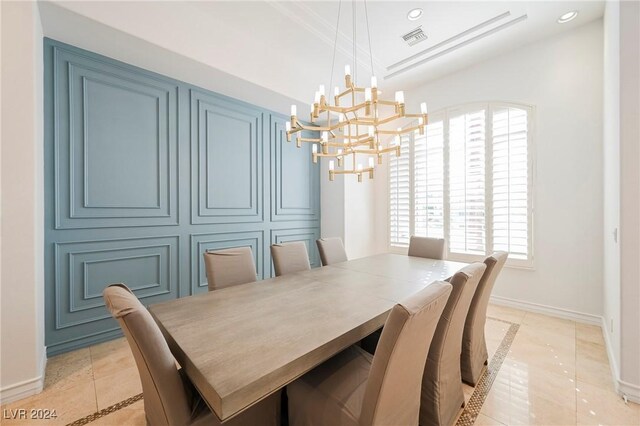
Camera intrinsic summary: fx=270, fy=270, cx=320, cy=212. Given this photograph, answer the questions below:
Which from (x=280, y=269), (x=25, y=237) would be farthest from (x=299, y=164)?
(x=25, y=237)

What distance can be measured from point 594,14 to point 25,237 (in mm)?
5382

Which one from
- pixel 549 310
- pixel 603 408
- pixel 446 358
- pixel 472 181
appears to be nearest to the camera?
pixel 446 358


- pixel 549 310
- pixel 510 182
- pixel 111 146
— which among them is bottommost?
pixel 549 310

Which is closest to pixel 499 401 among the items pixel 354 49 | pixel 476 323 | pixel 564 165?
pixel 476 323

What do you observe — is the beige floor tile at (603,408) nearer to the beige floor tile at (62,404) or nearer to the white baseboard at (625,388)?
the white baseboard at (625,388)

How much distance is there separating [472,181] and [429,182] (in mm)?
593

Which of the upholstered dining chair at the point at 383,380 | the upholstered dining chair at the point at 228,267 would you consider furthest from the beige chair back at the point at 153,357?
the upholstered dining chair at the point at 228,267

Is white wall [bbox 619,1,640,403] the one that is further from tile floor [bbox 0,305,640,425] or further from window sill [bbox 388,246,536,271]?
window sill [bbox 388,246,536,271]

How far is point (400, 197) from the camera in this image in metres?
4.49

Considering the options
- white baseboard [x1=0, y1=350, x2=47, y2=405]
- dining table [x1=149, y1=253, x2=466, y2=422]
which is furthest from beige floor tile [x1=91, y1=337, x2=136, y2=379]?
dining table [x1=149, y1=253, x2=466, y2=422]

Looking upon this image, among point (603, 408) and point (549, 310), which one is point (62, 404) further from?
point (549, 310)

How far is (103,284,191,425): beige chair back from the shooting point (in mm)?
941

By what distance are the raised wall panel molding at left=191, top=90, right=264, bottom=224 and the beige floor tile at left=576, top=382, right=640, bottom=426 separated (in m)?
→ 3.58

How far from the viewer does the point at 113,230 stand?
8.75ft
